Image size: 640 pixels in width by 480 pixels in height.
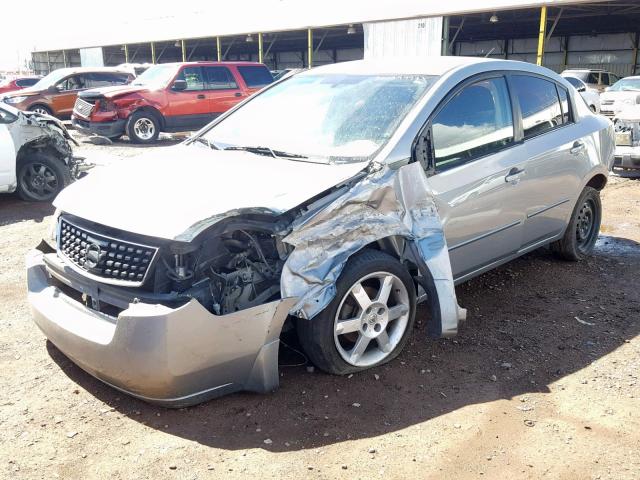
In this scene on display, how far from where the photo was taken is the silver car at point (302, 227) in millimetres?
2953

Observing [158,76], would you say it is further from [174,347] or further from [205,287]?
[174,347]

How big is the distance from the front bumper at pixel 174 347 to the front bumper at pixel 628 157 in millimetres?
7186

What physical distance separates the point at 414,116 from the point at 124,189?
1.75 m

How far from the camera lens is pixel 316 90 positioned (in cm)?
437

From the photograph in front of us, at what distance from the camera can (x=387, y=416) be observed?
3156mm

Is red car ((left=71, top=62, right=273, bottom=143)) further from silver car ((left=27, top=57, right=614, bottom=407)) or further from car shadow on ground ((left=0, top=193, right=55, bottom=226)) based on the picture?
silver car ((left=27, top=57, right=614, bottom=407))

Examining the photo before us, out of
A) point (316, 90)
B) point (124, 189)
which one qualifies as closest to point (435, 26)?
point (316, 90)

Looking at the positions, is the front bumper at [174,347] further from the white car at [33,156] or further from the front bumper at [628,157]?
the front bumper at [628,157]

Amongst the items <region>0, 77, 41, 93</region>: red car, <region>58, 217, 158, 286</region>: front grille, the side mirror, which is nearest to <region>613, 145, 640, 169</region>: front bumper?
<region>58, 217, 158, 286</region>: front grille

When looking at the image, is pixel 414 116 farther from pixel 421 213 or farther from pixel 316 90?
pixel 316 90

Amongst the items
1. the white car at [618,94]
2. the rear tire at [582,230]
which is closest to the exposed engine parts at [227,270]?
the rear tire at [582,230]

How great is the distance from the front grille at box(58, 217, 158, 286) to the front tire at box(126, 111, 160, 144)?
11142mm

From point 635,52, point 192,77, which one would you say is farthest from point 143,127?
point 635,52

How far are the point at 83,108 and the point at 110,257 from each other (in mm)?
12076
